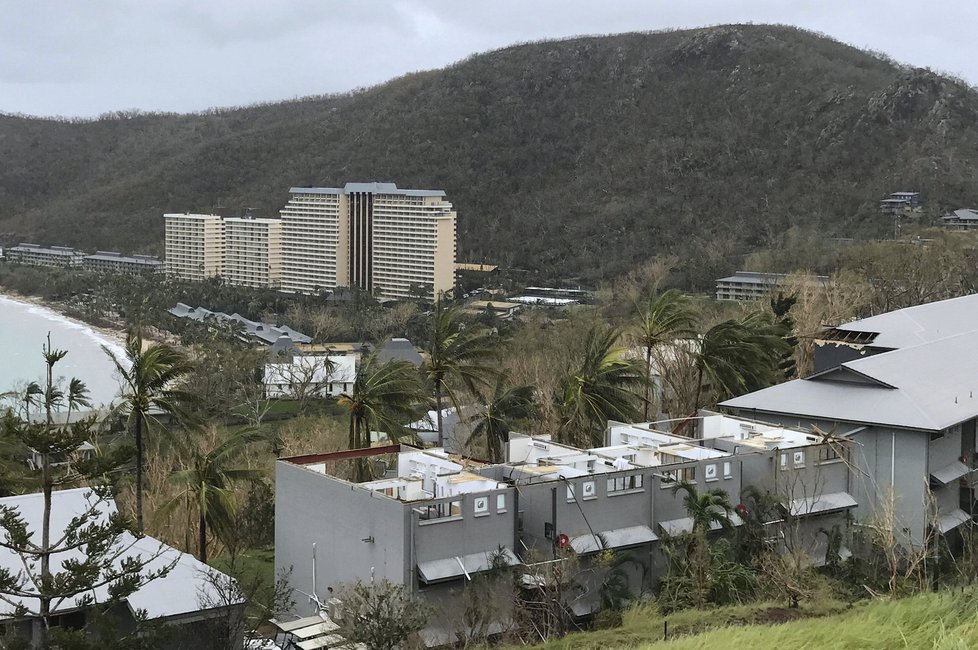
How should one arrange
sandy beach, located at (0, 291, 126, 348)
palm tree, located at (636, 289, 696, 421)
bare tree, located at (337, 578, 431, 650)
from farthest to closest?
1. sandy beach, located at (0, 291, 126, 348)
2. palm tree, located at (636, 289, 696, 421)
3. bare tree, located at (337, 578, 431, 650)

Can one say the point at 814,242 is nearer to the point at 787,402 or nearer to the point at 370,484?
the point at 787,402

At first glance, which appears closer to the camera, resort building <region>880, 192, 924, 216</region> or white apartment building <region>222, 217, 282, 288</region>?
resort building <region>880, 192, 924, 216</region>

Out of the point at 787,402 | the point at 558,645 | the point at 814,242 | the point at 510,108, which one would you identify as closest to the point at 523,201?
the point at 510,108

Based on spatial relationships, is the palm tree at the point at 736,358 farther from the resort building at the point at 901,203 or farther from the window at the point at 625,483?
the resort building at the point at 901,203

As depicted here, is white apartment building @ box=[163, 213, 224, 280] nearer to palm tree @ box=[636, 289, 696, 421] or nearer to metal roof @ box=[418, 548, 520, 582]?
palm tree @ box=[636, 289, 696, 421]

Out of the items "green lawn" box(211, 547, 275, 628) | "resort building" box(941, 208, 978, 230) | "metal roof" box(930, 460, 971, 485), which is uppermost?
"resort building" box(941, 208, 978, 230)

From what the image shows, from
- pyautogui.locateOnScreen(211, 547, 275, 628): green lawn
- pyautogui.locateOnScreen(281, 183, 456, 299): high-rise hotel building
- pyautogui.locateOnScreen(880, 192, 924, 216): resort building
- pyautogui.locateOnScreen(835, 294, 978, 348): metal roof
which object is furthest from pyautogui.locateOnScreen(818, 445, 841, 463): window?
pyautogui.locateOnScreen(281, 183, 456, 299): high-rise hotel building

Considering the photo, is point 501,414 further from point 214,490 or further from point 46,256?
point 46,256

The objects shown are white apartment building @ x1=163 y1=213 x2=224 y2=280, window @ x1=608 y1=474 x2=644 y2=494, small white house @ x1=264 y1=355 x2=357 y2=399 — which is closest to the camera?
window @ x1=608 y1=474 x2=644 y2=494
